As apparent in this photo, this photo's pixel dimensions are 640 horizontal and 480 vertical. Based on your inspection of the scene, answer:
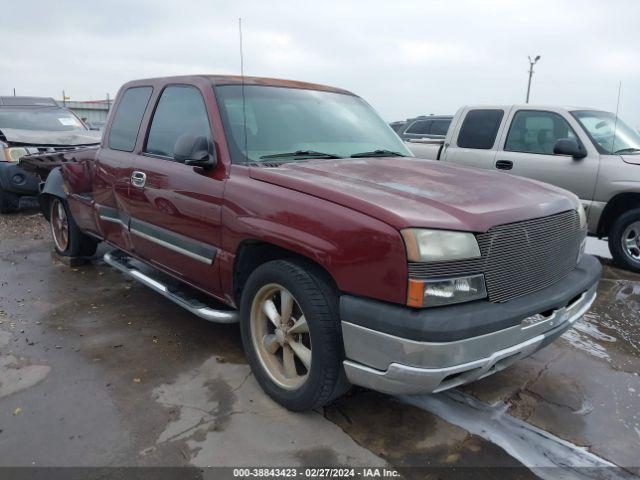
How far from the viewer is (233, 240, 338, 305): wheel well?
291cm

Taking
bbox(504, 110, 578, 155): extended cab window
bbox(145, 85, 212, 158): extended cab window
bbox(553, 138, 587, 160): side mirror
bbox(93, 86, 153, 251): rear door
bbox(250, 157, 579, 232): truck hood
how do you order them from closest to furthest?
bbox(250, 157, 579, 232): truck hood, bbox(145, 85, 212, 158): extended cab window, bbox(93, 86, 153, 251): rear door, bbox(553, 138, 587, 160): side mirror, bbox(504, 110, 578, 155): extended cab window

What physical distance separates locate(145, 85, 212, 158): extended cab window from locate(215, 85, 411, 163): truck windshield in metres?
0.21

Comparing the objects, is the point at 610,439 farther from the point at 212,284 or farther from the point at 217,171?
the point at 217,171

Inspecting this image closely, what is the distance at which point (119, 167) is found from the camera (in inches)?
167

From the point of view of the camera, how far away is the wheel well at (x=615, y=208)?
19.4 ft

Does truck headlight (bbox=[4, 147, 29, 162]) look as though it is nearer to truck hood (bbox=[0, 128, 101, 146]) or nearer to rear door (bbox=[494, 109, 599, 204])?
truck hood (bbox=[0, 128, 101, 146])

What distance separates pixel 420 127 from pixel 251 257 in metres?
9.34

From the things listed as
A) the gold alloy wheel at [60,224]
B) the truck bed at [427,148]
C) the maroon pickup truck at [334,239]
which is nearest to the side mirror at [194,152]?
the maroon pickup truck at [334,239]

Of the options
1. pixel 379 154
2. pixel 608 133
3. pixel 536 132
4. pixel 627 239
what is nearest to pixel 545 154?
pixel 536 132

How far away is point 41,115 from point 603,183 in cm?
926

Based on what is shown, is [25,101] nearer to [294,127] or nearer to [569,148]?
[294,127]

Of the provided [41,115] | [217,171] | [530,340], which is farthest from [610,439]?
[41,115]

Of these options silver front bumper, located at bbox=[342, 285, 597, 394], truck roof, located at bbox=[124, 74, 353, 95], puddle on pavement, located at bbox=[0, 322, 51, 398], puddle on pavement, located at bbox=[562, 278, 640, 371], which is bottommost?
puddle on pavement, located at bbox=[562, 278, 640, 371]

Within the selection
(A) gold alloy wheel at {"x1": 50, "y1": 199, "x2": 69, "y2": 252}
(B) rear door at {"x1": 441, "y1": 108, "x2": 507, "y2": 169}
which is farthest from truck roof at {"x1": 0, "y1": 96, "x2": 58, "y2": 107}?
(B) rear door at {"x1": 441, "y1": 108, "x2": 507, "y2": 169}
